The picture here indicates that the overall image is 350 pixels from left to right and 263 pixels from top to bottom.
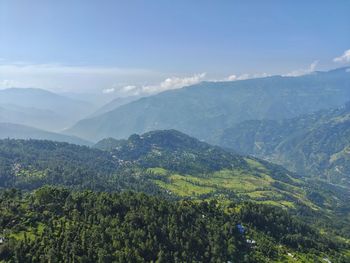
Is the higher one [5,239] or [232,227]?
[5,239]

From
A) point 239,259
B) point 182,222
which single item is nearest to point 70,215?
point 182,222

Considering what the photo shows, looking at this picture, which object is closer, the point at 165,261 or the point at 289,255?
the point at 165,261

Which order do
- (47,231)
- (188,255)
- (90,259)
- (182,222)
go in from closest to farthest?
1. (90,259)
2. (47,231)
3. (188,255)
4. (182,222)

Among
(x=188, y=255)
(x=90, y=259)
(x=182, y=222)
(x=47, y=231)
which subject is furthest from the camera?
(x=182, y=222)

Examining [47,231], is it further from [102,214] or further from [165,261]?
[165,261]

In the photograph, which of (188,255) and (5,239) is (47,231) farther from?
(188,255)

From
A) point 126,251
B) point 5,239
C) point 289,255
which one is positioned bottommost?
point 289,255
